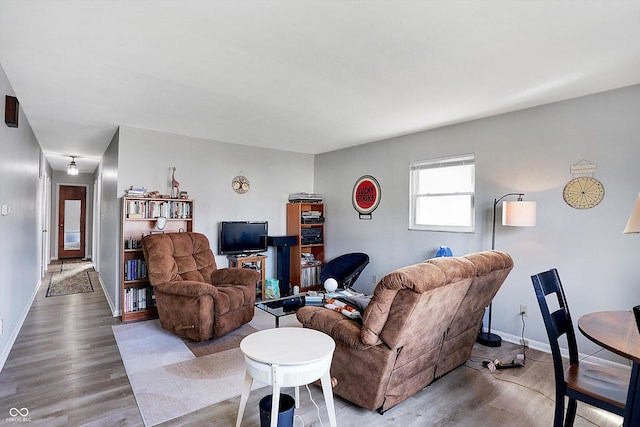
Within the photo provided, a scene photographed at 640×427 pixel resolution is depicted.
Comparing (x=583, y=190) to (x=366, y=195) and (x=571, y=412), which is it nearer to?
(x=571, y=412)

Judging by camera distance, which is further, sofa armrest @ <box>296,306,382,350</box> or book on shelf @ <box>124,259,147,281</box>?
book on shelf @ <box>124,259,147,281</box>

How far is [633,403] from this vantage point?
144 cm

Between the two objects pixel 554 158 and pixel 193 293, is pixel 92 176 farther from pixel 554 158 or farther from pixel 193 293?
pixel 554 158

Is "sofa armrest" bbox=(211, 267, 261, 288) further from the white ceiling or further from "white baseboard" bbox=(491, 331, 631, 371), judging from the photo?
"white baseboard" bbox=(491, 331, 631, 371)

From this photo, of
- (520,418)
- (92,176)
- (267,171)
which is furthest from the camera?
(92,176)

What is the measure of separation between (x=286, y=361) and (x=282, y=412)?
0.32 m

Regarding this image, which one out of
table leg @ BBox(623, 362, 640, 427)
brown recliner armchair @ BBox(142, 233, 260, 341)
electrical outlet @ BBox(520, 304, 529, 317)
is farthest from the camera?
electrical outlet @ BBox(520, 304, 529, 317)

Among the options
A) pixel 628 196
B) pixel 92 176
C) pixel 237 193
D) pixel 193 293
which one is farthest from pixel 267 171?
pixel 92 176

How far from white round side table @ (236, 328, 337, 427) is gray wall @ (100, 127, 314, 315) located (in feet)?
11.3

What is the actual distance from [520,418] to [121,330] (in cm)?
398

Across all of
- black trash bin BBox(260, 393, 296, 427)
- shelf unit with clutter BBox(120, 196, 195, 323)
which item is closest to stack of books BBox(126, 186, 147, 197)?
shelf unit with clutter BBox(120, 196, 195, 323)

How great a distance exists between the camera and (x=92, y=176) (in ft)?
31.2

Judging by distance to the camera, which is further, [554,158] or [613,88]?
[554,158]

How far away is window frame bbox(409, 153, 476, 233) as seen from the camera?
4.09m
